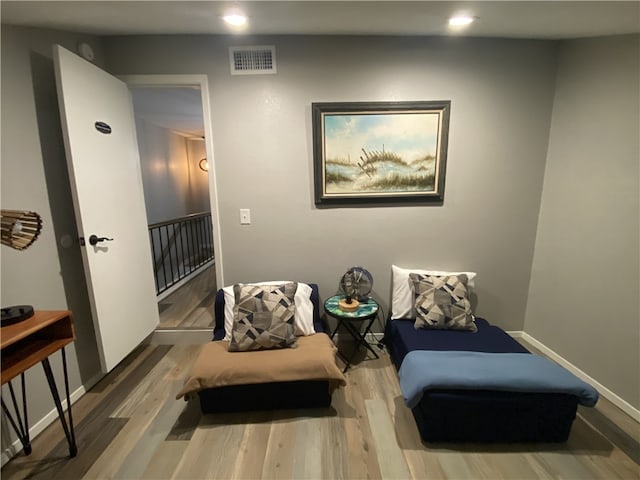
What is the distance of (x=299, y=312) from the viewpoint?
6.88ft

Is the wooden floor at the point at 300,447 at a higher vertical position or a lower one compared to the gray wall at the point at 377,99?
lower

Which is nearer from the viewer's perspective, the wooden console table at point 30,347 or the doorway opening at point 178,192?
the wooden console table at point 30,347

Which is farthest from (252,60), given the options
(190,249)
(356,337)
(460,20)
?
(190,249)

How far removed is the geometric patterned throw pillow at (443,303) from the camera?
82.8 inches

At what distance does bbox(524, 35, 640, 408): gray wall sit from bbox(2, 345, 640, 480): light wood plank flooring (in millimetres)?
475

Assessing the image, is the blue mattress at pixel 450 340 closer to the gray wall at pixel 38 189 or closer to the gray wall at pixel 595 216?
the gray wall at pixel 595 216

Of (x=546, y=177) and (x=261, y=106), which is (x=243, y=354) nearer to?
(x=261, y=106)

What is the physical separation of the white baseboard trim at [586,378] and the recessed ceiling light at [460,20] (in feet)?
8.29

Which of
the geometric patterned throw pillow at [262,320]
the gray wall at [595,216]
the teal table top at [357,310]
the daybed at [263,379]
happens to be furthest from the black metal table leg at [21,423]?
the gray wall at [595,216]

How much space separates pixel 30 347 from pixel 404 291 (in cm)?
232

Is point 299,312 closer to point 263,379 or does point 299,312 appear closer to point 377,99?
point 263,379

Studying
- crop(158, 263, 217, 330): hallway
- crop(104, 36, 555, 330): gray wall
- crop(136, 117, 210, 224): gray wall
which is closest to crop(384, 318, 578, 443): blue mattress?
crop(104, 36, 555, 330): gray wall

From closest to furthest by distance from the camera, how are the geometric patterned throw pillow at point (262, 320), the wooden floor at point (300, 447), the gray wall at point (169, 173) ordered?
the wooden floor at point (300, 447), the geometric patterned throw pillow at point (262, 320), the gray wall at point (169, 173)

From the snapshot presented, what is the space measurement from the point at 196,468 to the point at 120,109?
2.37 meters
